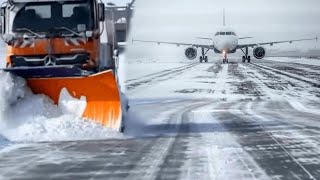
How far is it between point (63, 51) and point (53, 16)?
700mm

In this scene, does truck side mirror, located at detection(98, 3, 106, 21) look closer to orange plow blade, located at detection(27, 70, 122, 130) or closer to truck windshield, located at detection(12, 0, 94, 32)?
truck windshield, located at detection(12, 0, 94, 32)

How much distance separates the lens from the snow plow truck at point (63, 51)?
9.41 m

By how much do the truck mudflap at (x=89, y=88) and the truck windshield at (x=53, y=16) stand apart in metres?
0.89

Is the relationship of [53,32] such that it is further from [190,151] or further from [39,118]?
[190,151]

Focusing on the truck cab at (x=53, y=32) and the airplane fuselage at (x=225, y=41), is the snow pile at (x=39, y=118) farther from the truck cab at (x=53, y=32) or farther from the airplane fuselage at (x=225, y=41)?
the airplane fuselage at (x=225, y=41)

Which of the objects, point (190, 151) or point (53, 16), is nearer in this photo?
point (190, 151)

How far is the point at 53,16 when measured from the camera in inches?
397

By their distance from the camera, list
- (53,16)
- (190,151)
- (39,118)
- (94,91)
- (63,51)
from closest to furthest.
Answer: (190,151) → (39,118) → (94,91) → (63,51) → (53,16)

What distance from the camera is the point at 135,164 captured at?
686 cm

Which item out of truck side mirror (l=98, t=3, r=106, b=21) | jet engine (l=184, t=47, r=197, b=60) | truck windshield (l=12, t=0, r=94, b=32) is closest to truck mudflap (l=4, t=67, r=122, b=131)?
truck windshield (l=12, t=0, r=94, b=32)

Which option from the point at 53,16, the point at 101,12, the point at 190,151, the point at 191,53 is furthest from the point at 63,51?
the point at 191,53

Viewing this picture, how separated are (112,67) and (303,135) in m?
4.00

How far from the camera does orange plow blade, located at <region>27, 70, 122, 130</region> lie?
30.8 ft

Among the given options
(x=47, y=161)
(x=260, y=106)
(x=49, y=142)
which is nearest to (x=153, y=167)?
(x=47, y=161)
